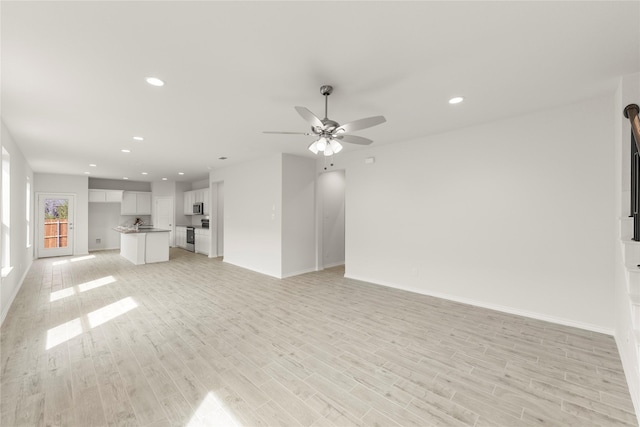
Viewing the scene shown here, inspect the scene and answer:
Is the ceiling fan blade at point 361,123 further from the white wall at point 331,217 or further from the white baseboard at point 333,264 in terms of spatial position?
the white baseboard at point 333,264

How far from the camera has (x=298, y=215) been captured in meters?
5.93

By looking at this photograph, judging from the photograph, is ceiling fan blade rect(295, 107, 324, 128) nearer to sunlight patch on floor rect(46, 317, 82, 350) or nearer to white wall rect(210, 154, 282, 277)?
white wall rect(210, 154, 282, 277)

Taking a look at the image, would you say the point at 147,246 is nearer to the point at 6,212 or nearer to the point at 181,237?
the point at 181,237

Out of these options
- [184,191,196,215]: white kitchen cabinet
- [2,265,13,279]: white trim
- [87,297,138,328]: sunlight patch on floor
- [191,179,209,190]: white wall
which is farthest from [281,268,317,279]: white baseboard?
[191,179,209,190]: white wall

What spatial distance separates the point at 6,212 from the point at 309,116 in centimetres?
492

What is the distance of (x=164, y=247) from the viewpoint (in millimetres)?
7559

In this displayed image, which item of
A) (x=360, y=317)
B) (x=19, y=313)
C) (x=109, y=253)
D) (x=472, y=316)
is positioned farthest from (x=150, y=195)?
(x=472, y=316)

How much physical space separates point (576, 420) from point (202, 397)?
262 cm

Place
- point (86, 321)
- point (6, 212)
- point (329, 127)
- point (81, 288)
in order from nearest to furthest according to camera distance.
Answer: point (329, 127), point (86, 321), point (6, 212), point (81, 288)

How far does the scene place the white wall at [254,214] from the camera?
5770 mm

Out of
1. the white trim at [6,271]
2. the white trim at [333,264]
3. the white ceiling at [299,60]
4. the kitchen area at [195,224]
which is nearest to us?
the white ceiling at [299,60]

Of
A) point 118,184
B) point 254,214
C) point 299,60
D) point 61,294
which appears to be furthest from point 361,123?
point 118,184

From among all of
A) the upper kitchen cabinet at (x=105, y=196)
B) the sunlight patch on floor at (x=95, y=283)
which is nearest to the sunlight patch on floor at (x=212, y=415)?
the sunlight patch on floor at (x=95, y=283)

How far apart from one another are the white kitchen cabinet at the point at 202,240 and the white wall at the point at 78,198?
146 inches
